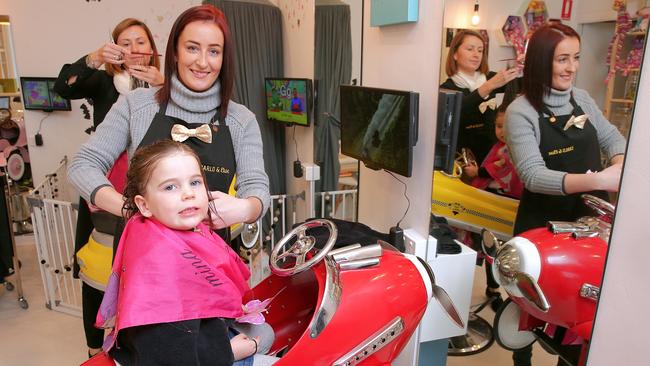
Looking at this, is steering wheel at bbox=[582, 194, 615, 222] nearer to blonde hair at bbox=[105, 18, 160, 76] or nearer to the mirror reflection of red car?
the mirror reflection of red car

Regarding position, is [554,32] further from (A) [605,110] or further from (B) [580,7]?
(A) [605,110]

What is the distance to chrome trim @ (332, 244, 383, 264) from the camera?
1087 mm

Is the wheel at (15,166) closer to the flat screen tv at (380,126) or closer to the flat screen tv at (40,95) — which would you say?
the flat screen tv at (40,95)

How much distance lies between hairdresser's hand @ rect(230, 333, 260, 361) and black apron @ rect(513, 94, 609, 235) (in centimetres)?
71

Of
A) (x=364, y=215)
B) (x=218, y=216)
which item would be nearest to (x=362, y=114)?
(x=364, y=215)

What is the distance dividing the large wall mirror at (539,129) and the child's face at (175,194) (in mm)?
744

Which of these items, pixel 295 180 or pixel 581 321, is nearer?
pixel 581 321

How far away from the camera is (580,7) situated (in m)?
0.97

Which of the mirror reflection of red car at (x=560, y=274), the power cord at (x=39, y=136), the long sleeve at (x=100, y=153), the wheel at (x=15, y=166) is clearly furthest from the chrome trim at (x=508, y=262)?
the wheel at (x=15, y=166)

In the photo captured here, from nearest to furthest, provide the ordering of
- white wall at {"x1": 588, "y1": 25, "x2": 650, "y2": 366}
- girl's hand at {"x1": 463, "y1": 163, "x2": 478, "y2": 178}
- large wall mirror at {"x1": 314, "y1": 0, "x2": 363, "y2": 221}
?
1. white wall at {"x1": 588, "y1": 25, "x2": 650, "y2": 366}
2. girl's hand at {"x1": 463, "y1": 163, "x2": 478, "y2": 178}
3. large wall mirror at {"x1": 314, "y1": 0, "x2": 363, "y2": 221}

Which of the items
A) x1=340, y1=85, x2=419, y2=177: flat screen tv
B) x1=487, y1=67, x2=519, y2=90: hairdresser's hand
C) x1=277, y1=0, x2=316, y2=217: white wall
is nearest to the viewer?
x1=487, y1=67, x2=519, y2=90: hairdresser's hand

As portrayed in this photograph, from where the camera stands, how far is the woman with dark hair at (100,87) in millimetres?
1778

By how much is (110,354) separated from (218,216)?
1.30 feet

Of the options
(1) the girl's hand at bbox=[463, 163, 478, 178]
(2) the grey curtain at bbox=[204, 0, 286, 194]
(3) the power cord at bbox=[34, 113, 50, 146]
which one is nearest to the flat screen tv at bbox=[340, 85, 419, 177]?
(1) the girl's hand at bbox=[463, 163, 478, 178]
